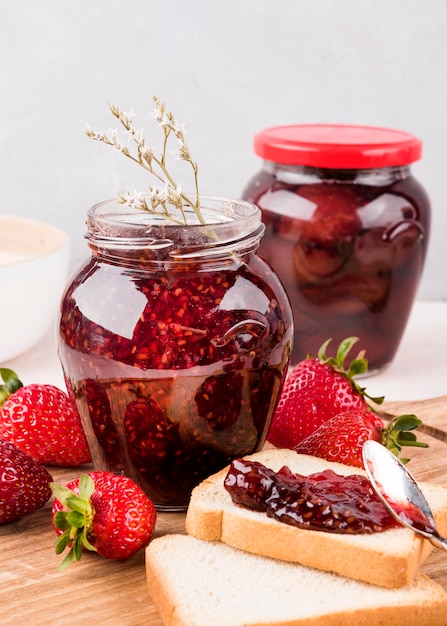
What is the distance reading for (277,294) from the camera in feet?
6.75

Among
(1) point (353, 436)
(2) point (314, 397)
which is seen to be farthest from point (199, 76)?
(1) point (353, 436)

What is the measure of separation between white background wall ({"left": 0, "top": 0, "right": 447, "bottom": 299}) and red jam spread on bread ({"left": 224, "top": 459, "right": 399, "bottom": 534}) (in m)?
2.35

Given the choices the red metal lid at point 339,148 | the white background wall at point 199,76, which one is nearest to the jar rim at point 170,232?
the red metal lid at point 339,148

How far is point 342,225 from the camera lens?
292 centimetres

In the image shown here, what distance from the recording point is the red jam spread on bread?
1.77m

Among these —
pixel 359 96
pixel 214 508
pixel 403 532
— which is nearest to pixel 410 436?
pixel 403 532

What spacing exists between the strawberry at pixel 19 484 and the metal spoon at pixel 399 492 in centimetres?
71

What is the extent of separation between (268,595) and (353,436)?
562 millimetres

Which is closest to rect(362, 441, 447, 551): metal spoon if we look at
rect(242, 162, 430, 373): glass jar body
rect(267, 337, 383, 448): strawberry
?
rect(267, 337, 383, 448): strawberry

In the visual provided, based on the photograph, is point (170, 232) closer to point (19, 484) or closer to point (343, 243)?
point (19, 484)

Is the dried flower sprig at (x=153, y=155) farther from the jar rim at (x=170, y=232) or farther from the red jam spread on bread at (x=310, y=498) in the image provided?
the red jam spread on bread at (x=310, y=498)

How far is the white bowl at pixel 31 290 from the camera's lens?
3.07 meters

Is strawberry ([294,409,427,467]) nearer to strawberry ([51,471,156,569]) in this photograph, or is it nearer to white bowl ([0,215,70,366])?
strawberry ([51,471,156,569])

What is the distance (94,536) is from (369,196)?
5.04ft
